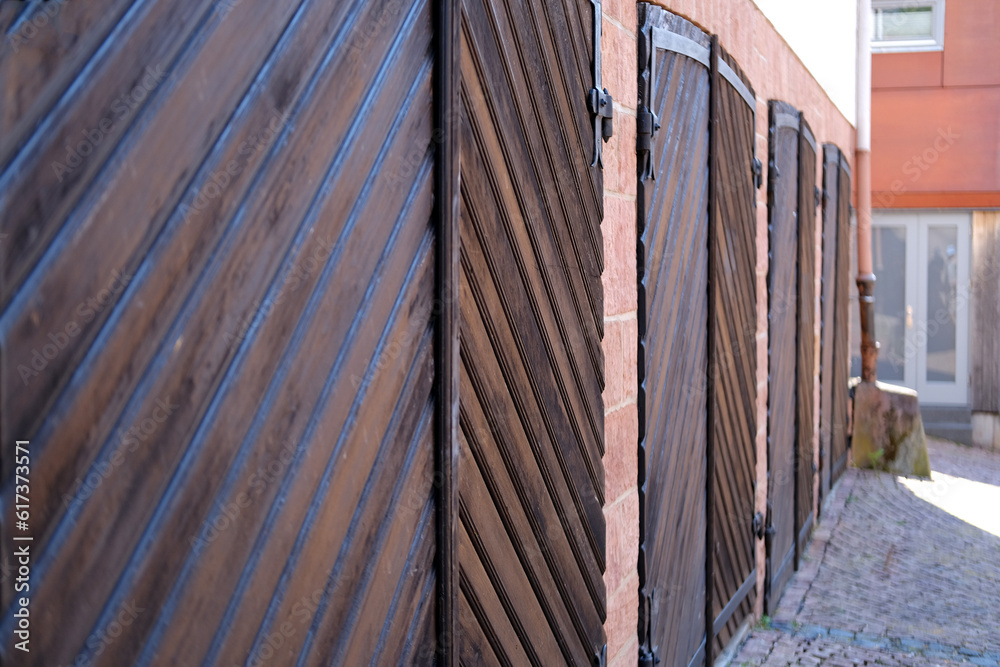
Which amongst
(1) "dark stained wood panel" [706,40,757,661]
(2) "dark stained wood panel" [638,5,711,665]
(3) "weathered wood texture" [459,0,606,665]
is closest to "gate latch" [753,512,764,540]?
(1) "dark stained wood panel" [706,40,757,661]

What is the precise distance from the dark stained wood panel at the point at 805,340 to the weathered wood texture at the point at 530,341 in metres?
4.21

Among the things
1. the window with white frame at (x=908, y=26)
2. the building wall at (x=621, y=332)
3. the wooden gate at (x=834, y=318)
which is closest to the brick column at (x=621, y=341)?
the building wall at (x=621, y=332)

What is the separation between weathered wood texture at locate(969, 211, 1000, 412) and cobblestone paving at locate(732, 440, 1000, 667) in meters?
2.75

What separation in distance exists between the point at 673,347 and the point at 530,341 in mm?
1390

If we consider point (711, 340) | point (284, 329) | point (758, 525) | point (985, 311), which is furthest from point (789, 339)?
point (985, 311)

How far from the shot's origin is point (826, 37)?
7797 millimetres

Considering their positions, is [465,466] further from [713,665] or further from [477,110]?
[713,665]

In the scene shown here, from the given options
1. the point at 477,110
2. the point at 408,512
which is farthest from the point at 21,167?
the point at 477,110

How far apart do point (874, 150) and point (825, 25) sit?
4.35 m

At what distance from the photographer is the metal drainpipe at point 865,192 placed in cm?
991

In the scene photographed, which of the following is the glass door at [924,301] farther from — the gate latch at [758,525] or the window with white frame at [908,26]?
the gate latch at [758,525]

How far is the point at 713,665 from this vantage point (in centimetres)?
417

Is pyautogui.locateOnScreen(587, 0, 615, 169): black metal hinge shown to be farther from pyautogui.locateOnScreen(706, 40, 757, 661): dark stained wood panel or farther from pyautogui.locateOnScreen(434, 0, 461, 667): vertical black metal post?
pyautogui.locateOnScreen(706, 40, 757, 661): dark stained wood panel

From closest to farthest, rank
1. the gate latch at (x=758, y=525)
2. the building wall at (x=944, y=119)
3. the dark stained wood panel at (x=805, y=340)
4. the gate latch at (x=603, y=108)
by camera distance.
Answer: the gate latch at (x=603, y=108) → the gate latch at (x=758, y=525) → the dark stained wood panel at (x=805, y=340) → the building wall at (x=944, y=119)
